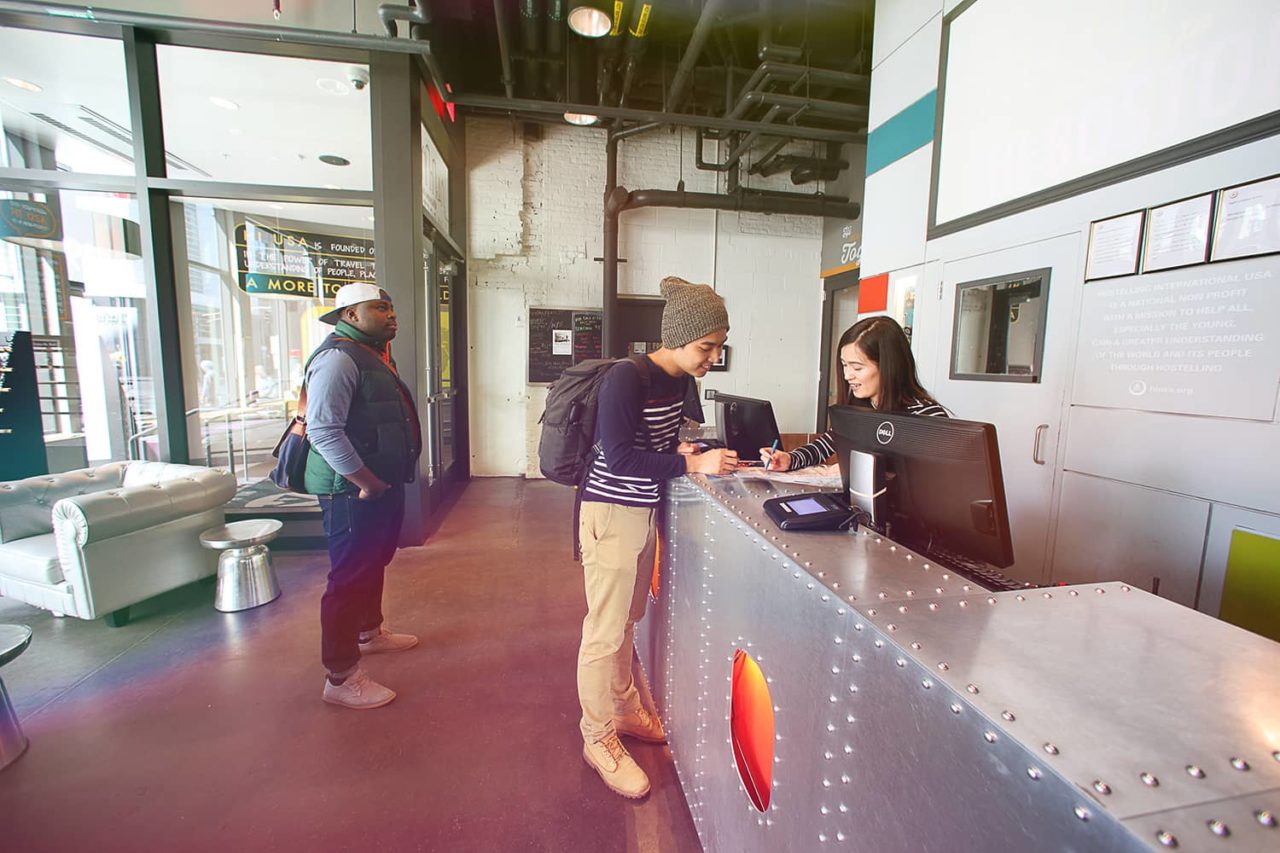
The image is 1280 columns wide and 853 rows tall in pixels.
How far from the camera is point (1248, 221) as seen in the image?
1730 mm

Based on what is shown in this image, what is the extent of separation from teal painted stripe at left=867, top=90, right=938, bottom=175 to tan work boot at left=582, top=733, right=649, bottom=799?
3566 millimetres

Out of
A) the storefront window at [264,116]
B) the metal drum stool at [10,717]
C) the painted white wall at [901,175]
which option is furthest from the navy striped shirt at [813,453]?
the storefront window at [264,116]

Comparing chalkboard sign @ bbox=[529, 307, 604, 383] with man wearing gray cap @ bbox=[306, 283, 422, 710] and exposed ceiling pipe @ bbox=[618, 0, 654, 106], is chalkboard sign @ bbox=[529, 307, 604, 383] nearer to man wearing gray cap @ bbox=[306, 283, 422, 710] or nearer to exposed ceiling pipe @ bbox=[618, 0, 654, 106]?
exposed ceiling pipe @ bbox=[618, 0, 654, 106]

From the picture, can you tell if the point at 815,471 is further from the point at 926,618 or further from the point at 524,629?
the point at 524,629

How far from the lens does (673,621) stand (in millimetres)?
1904

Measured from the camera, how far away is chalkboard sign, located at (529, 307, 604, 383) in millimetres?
6039

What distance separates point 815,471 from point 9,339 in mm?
5053

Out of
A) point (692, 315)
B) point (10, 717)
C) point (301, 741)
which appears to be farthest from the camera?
point (301, 741)

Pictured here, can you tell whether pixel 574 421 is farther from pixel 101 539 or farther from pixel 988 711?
pixel 101 539

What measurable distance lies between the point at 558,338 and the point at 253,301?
279 cm

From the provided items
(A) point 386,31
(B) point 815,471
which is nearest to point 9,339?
(A) point 386,31

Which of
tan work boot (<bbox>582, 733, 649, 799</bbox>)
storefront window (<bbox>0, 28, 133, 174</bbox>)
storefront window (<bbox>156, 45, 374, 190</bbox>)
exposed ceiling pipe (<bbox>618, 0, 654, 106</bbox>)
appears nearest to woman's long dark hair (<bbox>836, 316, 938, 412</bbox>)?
tan work boot (<bbox>582, 733, 649, 799</bbox>)

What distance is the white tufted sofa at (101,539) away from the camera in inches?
104

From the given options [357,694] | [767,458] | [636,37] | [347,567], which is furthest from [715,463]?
[636,37]
